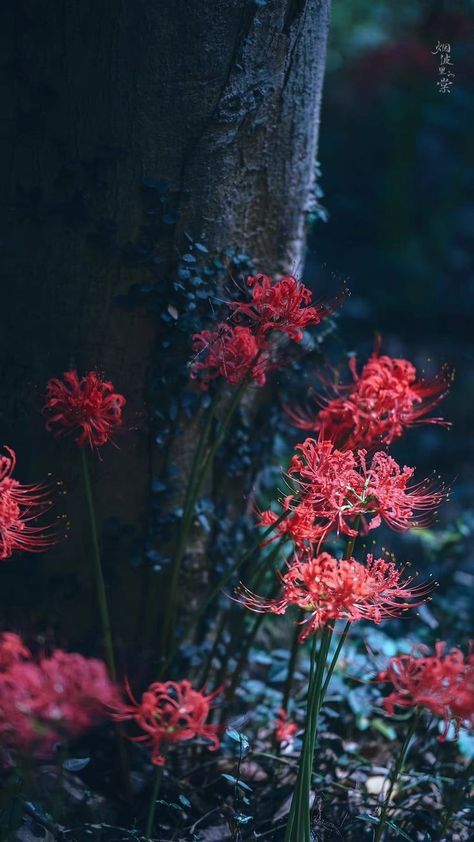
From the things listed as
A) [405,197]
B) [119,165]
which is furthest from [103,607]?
[405,197]

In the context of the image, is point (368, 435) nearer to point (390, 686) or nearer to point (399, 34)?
point (390, 686)

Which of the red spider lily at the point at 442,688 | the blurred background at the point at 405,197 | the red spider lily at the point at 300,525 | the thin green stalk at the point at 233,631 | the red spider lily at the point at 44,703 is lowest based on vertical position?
the red spider lily at the point at 44,703

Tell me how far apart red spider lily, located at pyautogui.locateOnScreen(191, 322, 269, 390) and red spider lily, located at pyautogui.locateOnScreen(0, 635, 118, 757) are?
0.71 metres

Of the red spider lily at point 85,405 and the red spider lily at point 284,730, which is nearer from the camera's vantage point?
the red spider lily at point 85,405

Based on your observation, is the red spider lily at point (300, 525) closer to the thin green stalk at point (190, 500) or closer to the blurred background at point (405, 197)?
the thin green stalk at point (190, 500)

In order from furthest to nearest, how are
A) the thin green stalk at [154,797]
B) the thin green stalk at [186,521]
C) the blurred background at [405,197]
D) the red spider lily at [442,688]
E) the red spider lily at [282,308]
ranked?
the blurred background at [405,197] < the thin green stalk at [186,521] < the red spider lily at [282,308] < the thin green stalk at [154,797] < the red spider lily at [442,688]

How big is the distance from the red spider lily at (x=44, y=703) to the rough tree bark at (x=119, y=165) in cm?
84

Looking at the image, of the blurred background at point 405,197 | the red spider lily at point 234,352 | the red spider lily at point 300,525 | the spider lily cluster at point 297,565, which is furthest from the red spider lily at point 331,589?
the blurred background at point 405,197

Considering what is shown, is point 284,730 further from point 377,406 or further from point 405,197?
point 405,197

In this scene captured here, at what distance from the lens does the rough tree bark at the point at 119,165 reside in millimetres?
1817

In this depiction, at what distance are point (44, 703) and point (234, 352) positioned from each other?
808 millimetres

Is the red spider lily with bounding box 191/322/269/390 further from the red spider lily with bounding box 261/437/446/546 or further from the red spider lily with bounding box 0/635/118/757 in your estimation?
the red spider lily with bounding box 0/635/118/757

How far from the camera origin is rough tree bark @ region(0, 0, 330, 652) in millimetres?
1817

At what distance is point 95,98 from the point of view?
72.4 inches
